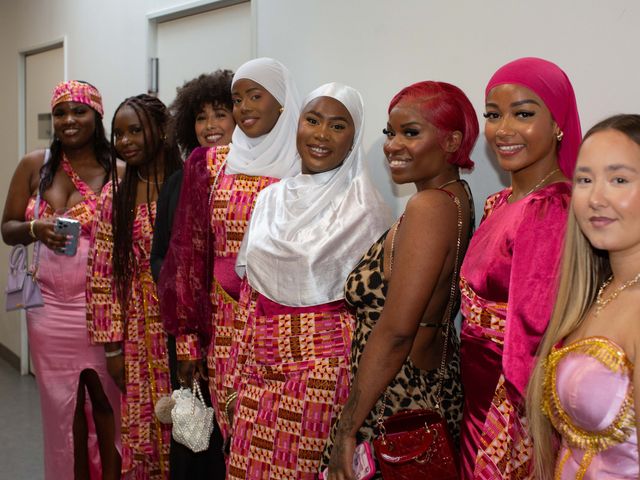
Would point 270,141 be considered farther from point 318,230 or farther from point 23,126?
point 23,126

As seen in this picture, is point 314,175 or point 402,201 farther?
point 402,201

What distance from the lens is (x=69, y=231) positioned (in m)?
3.23

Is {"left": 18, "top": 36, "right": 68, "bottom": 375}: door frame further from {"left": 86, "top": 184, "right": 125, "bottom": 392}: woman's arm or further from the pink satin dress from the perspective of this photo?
the pink satin dress

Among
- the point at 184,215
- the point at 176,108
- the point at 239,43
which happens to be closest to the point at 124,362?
the point at 184,215

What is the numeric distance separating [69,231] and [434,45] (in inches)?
72.6

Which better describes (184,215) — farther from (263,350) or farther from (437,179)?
(437,179)

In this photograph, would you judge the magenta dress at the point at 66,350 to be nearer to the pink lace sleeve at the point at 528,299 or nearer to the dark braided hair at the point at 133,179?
the dark braided hair at the point at 133,179

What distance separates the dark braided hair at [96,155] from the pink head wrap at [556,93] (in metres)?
2.33

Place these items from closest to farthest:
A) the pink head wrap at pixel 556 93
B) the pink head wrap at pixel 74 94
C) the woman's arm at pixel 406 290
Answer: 1. the pink head wrap at pixel 556 93
2. the woman's arm at pixel 406 290
3. the pink head wrap at pixel 74 94

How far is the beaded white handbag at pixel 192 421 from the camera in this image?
2426 millimetres

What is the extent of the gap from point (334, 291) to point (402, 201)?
27.4 inches

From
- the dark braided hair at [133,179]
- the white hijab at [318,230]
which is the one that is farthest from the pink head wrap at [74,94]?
the white hijab at [318,230]

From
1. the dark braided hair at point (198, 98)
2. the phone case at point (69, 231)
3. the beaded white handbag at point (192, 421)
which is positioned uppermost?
the dark braided hair at point (198, 98)

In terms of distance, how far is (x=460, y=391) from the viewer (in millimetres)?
1919
